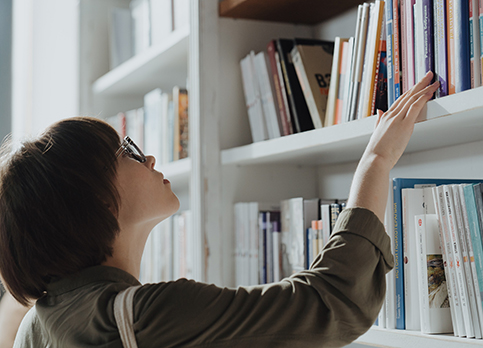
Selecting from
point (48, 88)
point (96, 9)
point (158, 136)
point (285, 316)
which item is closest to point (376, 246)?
point (285, 316)

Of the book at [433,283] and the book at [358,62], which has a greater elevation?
the book at [358,62]

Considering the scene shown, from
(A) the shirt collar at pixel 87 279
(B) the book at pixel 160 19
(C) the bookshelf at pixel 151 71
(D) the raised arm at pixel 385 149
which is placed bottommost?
(A) the shirt collar at pixel 87 279

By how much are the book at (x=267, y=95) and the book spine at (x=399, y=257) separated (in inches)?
16.7

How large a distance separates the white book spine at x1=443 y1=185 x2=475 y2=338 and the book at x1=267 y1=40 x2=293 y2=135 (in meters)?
0.51

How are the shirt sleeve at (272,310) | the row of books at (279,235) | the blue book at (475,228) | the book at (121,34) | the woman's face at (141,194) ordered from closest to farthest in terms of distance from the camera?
the shirt sleeve at (272,310)
the blue book at (475,228)
the woman's face at (141,194)
the row of books at (279,235)
the book at (121,34)

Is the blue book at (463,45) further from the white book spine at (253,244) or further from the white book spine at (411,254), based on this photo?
the white book spine at (253,244)

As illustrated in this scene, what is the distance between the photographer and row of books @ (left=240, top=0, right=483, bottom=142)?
93cm

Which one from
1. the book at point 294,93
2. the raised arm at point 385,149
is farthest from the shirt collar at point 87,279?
the book at point 294,93

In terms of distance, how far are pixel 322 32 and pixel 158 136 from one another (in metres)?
0.70

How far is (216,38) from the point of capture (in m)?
1.51

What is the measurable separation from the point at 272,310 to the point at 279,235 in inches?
23.7

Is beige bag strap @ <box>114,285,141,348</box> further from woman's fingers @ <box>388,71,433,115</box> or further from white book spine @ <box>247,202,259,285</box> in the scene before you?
white book spine @ <box>247,202,259,285</box>

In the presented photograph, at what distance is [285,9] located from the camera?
149 centimetres

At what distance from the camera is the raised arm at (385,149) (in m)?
0.90
